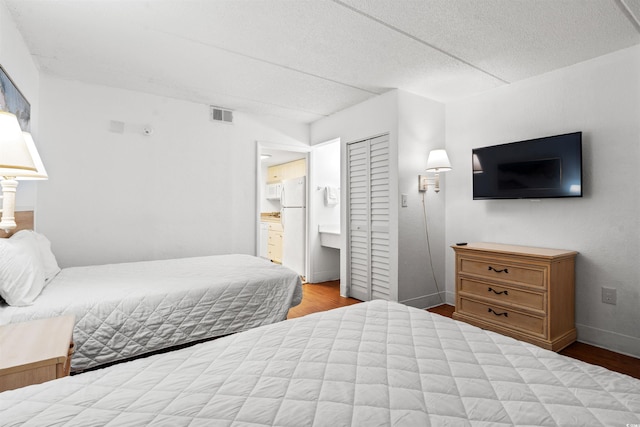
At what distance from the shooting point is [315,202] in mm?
4867

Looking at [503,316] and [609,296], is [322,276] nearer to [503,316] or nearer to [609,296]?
[503,316]

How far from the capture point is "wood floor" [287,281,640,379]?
236 cm

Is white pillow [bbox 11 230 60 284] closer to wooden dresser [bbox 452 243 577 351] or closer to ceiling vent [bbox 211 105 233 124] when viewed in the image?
ceiling vent [bbox 211 105 233 124]

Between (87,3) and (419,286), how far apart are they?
372 centimetres

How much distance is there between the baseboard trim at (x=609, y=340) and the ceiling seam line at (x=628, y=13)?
7.56ft

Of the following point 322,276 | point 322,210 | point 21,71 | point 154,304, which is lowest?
point 322,276

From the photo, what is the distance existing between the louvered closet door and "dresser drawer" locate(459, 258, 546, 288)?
0.87 metres

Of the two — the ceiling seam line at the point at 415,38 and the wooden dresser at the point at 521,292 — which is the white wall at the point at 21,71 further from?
the wooden dresser at the point at 521,292

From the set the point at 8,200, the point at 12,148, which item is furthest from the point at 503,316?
the point at 8,200

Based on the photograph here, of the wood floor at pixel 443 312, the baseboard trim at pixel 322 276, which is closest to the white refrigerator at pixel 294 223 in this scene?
the baseboard trim at pixel 322 276

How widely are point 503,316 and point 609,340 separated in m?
0.78

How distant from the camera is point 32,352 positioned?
4.09 feet

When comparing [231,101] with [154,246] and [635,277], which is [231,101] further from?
[635,277]

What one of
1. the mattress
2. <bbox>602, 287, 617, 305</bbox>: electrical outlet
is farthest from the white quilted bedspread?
<bbox>602, 287, 617, 305</bbox>: electrical outlet
